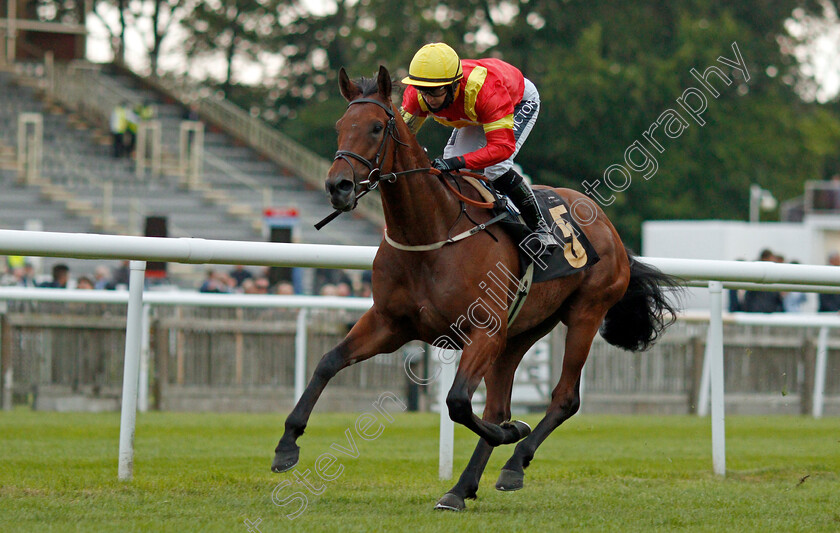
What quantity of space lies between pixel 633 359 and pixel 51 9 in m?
27.0

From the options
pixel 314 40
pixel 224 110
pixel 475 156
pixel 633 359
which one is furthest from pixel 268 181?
pixel 475 156

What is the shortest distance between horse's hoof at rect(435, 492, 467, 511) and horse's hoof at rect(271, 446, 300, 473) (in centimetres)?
66

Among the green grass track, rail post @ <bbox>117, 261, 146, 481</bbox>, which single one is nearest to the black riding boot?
the green grass track

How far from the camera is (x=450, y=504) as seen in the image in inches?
200

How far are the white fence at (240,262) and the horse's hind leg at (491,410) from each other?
50cm

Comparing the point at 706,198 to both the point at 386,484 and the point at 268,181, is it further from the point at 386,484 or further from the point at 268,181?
the point at 386,484

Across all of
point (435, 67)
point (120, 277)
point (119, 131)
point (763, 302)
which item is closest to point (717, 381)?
point (435, 67)

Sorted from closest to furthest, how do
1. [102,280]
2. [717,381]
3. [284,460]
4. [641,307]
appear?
[284,460], [641,307], [717,381], [102,280]

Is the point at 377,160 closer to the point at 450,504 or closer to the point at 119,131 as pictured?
→ the point at 450,504

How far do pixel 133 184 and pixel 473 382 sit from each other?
61.8 feet

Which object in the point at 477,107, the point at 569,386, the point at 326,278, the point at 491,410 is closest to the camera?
the point at 477,107

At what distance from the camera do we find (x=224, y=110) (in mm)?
28406

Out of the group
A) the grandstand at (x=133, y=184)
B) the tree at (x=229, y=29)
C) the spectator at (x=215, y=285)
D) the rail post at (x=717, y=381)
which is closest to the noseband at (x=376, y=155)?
the rail post at (x=717, y=381)

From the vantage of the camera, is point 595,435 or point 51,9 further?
point 51,9
